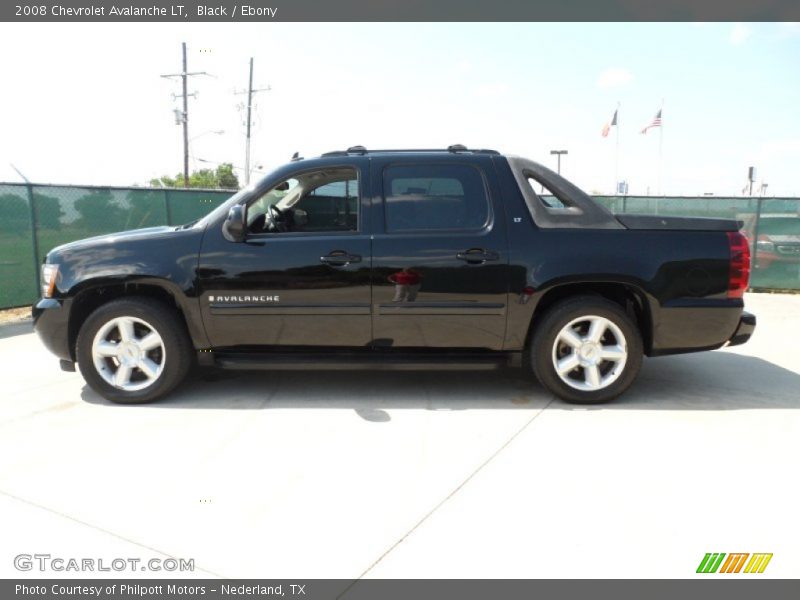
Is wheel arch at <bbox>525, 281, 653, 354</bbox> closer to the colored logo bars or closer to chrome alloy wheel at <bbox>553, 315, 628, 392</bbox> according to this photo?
chrome alloy wheel at <bbox>553, 315, 628, 392</bbox>

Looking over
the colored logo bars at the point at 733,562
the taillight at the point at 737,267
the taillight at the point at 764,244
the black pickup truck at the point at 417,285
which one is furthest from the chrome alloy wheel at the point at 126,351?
the taillight at the point at 764,244

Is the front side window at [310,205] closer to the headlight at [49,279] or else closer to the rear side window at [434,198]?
the rear side window at [434,198]

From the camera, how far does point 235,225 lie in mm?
3895

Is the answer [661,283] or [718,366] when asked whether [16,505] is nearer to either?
[661,283]

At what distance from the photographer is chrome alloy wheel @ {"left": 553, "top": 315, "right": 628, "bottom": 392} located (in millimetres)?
4066

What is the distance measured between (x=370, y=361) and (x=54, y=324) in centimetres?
233

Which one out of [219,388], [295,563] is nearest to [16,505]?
[295,563]

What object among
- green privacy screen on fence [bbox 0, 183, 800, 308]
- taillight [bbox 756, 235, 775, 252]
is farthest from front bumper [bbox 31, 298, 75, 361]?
taillight [bbox 756, 235, 775, 252]

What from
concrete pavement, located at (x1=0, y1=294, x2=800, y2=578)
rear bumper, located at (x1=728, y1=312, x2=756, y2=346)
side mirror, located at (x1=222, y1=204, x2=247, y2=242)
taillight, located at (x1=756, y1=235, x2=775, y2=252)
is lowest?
concrete pavement, located at (x1=0, y1=294, x2=800, y2=578)

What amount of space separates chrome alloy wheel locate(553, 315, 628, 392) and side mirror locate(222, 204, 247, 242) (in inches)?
92.7

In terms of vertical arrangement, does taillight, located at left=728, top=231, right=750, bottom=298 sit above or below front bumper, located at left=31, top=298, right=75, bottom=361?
above

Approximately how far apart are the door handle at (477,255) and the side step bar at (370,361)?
0.70 meters

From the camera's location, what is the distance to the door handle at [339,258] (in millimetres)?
4008

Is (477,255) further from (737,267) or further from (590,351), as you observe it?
(737,267)
